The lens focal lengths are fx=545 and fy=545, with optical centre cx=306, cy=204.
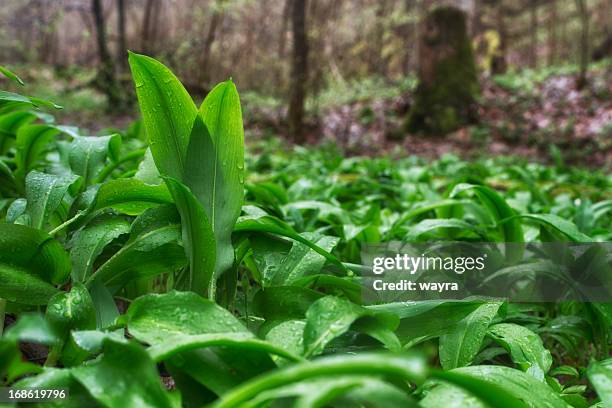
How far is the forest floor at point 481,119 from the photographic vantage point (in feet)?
20.6

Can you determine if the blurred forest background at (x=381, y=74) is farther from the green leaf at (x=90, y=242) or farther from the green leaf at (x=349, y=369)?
the green leaf at (x=349, y=369)

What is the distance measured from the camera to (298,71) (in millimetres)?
A: 6695

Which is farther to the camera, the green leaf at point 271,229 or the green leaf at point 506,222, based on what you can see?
the green leaf at point 506,222

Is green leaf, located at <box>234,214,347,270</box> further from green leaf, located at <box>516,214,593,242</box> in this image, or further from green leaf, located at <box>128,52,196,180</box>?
green leaf, located at <box>516,214,593,242</box>

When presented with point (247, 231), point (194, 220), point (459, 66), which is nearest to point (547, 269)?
point (247, 231)

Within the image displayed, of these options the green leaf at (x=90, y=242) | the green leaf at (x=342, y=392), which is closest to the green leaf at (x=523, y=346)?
the green leaf at (x=342, y=392)

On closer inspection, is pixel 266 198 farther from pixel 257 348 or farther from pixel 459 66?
pixel 459 66

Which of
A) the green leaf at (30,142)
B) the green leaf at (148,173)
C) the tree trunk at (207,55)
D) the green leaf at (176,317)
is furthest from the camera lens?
the tree trunk at (207,55)

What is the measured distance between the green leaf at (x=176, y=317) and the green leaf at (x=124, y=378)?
0.23ft

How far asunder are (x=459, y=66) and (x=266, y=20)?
6128 mm

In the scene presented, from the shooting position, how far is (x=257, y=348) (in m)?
0.57

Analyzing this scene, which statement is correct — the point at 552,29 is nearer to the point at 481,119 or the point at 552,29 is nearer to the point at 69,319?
the point at 481,119

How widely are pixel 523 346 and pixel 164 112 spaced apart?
0.70 m

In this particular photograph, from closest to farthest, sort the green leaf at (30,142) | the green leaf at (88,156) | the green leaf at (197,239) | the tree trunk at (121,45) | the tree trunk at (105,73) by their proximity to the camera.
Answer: the green leaf at (197,239)
the green leaf at (88,156)
the green leaf at (30,142)
the tree trunk at (105,73)
the tree trunk at (121,45)
